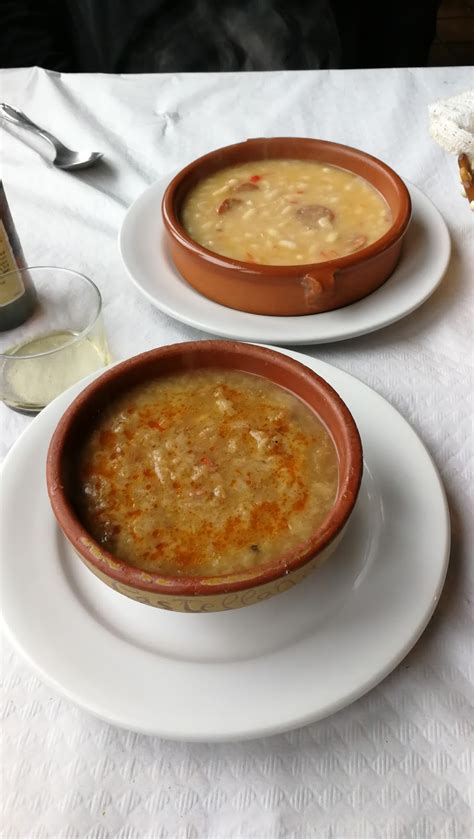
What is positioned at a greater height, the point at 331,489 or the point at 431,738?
the point at 331,489

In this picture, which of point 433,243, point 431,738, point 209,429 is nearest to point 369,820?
point 431,738

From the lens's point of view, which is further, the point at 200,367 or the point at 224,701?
the point at 200,367

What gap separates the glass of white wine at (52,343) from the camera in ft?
3.26

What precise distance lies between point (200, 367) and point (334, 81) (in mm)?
1173

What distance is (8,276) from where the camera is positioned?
3.62ft

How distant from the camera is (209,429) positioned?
2.72 ft

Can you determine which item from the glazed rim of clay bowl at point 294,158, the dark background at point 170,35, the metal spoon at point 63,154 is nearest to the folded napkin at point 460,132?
the glazed rim of clay bowl at point 294,158

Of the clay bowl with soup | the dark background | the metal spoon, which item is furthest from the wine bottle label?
the dark background

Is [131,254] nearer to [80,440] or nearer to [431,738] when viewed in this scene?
[80,440]

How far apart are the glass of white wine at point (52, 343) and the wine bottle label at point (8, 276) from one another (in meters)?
0.02

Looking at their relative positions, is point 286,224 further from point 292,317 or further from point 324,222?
point 292,317

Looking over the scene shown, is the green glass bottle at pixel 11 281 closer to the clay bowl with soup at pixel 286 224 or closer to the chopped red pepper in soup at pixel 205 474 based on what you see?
the clay bowl with soup at pixel 286 224

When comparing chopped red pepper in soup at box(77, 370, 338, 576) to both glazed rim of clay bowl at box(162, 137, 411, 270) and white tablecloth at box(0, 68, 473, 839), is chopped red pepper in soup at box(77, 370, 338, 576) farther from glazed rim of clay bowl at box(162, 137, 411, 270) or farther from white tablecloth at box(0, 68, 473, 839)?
glazed rim of clay bowl at box(162, 137, 411, 270)

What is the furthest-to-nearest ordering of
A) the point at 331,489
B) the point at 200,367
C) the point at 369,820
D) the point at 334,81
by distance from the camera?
the point at 334,81
the point at 200,367
the point at 331,489
the point at 369,820
